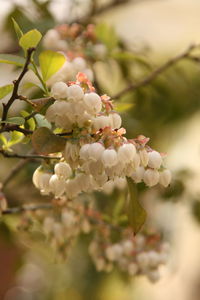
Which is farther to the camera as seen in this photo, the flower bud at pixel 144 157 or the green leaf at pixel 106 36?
the green leaf at pixel 106 36

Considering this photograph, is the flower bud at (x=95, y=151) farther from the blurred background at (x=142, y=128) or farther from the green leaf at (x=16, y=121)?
the blurred background at (x=142, y=128)

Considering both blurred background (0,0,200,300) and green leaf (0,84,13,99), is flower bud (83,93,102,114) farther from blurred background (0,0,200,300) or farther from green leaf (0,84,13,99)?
blurred background (0,0,200,300)

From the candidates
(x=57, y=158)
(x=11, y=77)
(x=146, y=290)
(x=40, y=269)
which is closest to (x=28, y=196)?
(x=11, y=77)

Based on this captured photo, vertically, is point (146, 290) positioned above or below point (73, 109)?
below

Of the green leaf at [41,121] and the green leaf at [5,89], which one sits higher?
the green leaf at [5,89]

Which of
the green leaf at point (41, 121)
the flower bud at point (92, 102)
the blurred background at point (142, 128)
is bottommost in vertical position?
the blurred background at point (142, 128)

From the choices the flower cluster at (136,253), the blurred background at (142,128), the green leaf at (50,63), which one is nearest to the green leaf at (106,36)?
the blurred background at (142,128)

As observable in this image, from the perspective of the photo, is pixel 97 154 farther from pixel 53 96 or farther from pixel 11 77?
pixel 11 77
